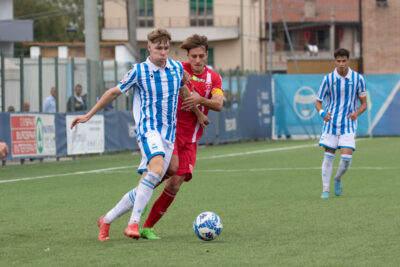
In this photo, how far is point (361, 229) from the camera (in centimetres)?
909

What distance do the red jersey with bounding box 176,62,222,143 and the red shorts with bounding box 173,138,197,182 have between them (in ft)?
0.20

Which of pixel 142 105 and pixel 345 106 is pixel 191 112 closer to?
pixel 142 105

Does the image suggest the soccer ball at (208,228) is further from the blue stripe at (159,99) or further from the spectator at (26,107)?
the spectator at (26,107)

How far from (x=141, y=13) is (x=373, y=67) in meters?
27.0

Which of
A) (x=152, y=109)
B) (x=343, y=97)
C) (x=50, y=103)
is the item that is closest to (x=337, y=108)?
(x=343, y=97)

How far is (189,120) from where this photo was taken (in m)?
9.03

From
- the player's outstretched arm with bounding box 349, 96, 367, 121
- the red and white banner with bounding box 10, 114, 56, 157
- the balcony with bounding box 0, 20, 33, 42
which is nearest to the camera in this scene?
the player's outstretched arm with bounding box 349, 96, 367, 121

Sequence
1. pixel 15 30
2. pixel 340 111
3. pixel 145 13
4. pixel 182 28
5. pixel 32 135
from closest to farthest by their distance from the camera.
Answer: pixel 340 111 → pixel 32 135 → pixel 15 30 → pixel 182 28 → pixel 145 13

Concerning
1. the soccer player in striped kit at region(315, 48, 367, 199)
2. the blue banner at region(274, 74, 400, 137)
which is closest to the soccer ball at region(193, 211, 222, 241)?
the soccer player in striped kit at region(315, 48, 367, 199)

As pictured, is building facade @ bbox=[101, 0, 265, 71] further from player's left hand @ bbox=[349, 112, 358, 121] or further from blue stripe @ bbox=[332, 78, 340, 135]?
player's left hand @ bbox=[349, 112, 358, 121]

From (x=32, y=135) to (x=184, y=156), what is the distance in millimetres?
13155

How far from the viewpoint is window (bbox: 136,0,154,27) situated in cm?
7180

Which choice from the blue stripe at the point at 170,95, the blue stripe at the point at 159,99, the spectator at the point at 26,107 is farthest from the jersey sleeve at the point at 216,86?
the spectator at the point at 26,107

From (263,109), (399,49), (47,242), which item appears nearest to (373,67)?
(399,49)
